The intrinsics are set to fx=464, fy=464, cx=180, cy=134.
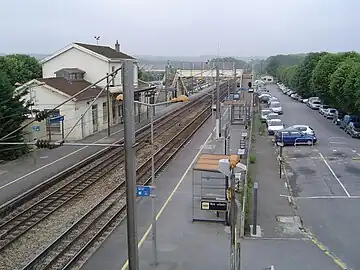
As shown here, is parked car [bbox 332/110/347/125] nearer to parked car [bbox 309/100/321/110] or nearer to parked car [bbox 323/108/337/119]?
parked car [bbox 323/108/337/119]

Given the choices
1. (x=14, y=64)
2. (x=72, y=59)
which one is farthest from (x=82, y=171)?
(x=14, y=64)

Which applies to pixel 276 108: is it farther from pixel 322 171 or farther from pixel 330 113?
pixel 322 171

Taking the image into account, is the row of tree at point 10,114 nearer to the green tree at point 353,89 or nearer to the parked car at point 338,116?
the green tree at point 353,89

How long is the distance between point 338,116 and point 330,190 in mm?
20169

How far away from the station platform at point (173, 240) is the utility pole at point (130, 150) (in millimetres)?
3819

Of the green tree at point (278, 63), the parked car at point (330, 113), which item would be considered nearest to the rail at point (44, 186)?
the parked car at point (330, 113)

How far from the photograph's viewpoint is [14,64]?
37875mm

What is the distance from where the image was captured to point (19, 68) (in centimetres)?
3838

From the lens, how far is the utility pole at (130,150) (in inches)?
222

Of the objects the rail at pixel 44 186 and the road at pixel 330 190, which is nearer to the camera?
the road at pixel 330 190

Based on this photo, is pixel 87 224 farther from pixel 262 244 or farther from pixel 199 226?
pixel 262 244

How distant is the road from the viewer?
1180 centimetres

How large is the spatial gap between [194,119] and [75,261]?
86.2 feet

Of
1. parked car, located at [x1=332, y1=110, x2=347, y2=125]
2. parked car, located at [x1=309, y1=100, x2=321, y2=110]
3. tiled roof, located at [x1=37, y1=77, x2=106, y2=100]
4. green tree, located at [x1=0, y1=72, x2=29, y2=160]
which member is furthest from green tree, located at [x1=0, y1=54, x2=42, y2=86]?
parked car, located at [x1=309, y1=100, x2=321, y2=110]
